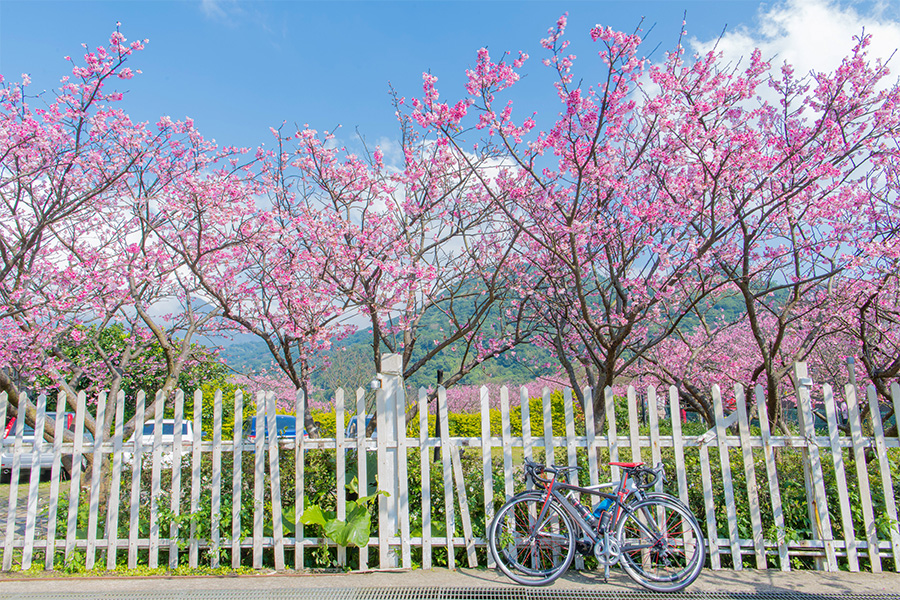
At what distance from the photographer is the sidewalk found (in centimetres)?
362

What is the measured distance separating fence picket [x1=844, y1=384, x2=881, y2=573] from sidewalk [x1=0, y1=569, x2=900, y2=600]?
13 cm

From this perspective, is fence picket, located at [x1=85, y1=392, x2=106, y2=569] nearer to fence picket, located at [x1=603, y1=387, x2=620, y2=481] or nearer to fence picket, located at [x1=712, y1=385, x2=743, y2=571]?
fence picket, located at [x1=603, y1=387, x2=620, y2=481]

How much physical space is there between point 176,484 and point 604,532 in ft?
10.7

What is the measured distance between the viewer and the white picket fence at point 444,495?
396 cm

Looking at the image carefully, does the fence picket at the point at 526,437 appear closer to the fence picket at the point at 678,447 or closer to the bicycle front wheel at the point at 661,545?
the bicycle front wheel at the point at 661,545

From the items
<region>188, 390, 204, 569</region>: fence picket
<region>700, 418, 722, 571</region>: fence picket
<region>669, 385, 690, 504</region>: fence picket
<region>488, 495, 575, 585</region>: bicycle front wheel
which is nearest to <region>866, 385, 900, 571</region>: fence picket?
<region>700, 418, 722, 571</region>: fence picket

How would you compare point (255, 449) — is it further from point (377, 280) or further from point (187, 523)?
point (377, 280)

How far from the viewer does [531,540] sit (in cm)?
385

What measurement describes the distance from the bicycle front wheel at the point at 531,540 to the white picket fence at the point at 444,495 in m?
0.20

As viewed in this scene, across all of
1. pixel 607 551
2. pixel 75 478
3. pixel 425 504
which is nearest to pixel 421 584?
pixel 425 504

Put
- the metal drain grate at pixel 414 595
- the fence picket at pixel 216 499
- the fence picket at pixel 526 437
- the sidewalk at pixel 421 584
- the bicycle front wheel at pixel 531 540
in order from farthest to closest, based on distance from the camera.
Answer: the fence picket at pixel 216 499, the fence picket at pixel 526 437, the bicycle front wheel at pixel 531 540, the sidewalk at pixel 421 584, the metal drain grate at pixel 414 595

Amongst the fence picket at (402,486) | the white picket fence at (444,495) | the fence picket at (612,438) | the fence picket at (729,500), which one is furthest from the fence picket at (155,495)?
the fence picket at (729,500)

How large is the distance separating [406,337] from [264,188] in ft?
8.41

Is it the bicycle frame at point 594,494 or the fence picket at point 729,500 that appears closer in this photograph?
the bicycle frame at point 594,494
